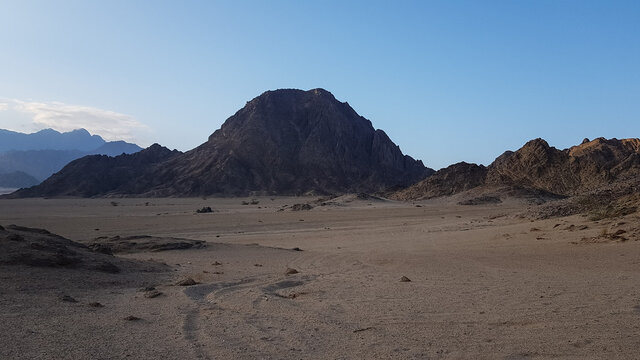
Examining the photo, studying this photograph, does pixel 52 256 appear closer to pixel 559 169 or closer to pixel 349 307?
pixel 349 307

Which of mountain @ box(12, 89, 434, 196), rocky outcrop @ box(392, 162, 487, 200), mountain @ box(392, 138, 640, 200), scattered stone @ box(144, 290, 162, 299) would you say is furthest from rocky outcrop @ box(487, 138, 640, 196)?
scattered stone @ box(144, 290, 162, 299)

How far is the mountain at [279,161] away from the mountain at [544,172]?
29.9 m

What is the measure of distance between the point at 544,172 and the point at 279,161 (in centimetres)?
5863

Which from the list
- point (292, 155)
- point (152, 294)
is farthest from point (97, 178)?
point (152, 294)

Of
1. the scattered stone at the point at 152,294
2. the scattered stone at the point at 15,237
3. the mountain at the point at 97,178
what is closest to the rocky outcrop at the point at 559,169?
the scattered stone at the point at 152,294

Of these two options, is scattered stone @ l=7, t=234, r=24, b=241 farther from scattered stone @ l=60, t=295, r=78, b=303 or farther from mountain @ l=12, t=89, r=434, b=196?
mountain @ l=12, t=89, r=434, b=196

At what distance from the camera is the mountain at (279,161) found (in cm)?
9381

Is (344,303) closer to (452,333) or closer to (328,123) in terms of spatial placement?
(452,333)

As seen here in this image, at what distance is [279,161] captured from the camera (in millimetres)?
105625

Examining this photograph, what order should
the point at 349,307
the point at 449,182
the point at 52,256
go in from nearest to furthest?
the point at 349,307
the point at 52,256
the point at 449,182

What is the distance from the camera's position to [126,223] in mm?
33125

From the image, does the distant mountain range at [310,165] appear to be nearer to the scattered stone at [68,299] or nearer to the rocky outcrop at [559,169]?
the rocky outcrop at [559,169]

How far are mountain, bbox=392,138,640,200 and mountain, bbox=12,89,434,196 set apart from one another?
98.2 ft

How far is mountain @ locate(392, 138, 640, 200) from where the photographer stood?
175 ft
